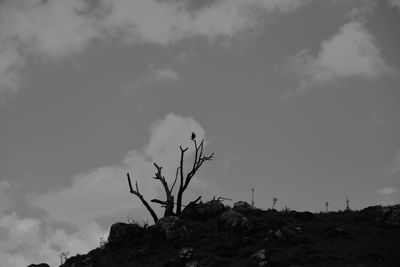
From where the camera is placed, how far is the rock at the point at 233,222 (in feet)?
101

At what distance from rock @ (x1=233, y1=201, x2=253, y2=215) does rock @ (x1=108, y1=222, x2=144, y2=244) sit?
24.9 feet

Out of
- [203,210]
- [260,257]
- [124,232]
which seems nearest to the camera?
[260,257]

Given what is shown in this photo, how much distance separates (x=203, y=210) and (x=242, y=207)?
3129 millimetres

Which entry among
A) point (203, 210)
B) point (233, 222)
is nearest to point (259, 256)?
point (233, 222)

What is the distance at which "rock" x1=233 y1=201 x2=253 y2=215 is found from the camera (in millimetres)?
35938

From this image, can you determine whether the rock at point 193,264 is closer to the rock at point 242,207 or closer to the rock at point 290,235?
the rock at point 290,235

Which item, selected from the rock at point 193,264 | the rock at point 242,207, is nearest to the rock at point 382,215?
the rock at point 242,207

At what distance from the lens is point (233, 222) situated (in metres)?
31.3

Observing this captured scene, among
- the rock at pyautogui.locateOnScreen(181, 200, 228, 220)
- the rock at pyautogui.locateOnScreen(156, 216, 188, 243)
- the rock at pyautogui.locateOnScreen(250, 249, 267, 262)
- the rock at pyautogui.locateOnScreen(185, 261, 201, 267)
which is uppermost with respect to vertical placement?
the rock at pyautogui.locateOnScreen(181, 200, 228, 220)

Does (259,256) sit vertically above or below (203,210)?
below

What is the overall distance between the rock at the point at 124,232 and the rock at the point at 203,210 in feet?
14.9

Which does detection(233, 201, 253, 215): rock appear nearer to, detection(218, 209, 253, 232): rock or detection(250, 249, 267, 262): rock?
detection(218, 209, 253, 232): rock

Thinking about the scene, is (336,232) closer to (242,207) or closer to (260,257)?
(260,257)

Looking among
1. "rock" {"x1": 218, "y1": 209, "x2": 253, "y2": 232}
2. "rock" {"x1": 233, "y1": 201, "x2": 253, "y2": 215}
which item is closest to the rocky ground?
"rock" {"x1": 218, "y1": 209, "x2": 253, "y2": 232}
